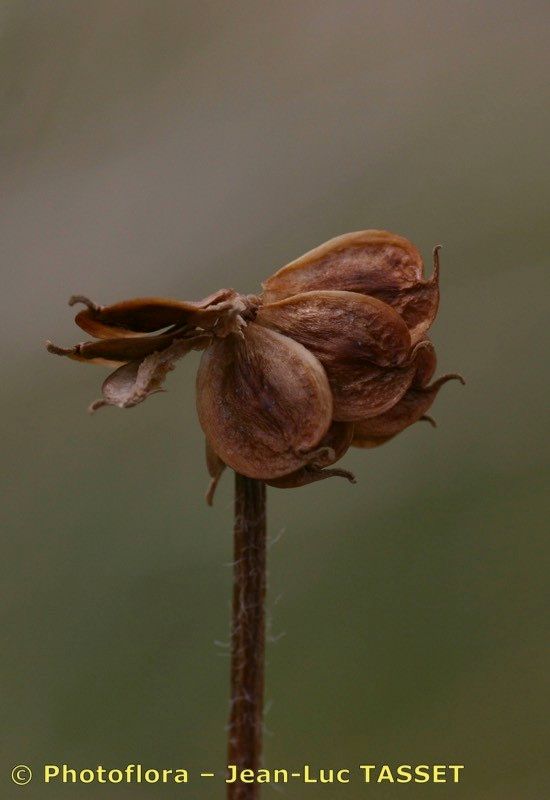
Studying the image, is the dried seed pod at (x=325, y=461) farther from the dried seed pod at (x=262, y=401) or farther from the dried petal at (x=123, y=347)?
the dried petal at (x=123, y=347)

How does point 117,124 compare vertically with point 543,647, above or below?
above

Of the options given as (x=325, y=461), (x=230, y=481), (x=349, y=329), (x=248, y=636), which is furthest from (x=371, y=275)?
(x=230, y=481)

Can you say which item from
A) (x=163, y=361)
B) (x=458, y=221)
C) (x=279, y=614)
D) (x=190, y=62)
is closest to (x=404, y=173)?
(x=458, y=221)

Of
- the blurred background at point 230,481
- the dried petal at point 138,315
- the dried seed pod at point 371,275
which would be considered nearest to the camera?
the dried petal at point 138,315

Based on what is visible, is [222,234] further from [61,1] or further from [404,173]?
[61,1]

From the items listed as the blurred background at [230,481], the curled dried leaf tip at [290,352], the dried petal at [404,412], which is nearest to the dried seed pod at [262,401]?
the curled dried leaf tip at [290,352]

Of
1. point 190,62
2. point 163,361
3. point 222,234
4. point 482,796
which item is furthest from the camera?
point 190,62

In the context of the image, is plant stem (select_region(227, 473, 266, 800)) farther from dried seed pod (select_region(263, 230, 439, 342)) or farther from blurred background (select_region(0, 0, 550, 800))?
blurred background (select_region(0, 0, 550, 800))

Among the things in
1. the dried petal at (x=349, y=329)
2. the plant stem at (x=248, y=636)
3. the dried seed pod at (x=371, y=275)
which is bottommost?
the plant stem at (x=248, y=636)
